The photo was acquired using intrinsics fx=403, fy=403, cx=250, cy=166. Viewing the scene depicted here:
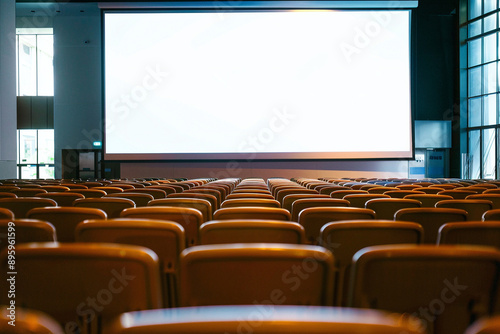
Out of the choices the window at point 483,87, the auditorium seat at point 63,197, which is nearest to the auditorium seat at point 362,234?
the auditorium seat at point 63,197

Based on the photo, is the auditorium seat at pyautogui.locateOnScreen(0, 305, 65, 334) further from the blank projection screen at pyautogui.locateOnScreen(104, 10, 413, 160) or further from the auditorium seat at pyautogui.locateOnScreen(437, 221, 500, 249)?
the blank projection screen at pyautogui.locateOnScreen(104, 10, 413, 160)

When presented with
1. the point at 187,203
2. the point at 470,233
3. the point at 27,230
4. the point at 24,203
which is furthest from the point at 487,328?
the point at 24,203

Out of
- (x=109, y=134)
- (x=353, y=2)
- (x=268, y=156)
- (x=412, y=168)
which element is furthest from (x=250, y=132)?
(x=412, y=168)

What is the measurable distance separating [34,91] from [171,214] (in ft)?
62.3

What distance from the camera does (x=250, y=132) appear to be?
Answer: 1263 centimetres

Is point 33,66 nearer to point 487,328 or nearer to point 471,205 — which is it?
point 471,205

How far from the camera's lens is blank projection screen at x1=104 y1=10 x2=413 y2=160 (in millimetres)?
12500

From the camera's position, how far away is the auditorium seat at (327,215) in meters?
2.66

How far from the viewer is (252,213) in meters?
2.69

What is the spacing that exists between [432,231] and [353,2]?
40.2 feet

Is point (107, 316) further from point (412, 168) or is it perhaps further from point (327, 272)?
point (412, 168)

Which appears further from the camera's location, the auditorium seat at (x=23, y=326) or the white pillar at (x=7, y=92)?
the white pillar at (x=7, y=92)

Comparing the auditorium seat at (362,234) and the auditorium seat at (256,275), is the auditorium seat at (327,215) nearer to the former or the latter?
the auditorium seat at (362,234)

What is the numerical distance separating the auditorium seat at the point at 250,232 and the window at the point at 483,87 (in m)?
15.7
